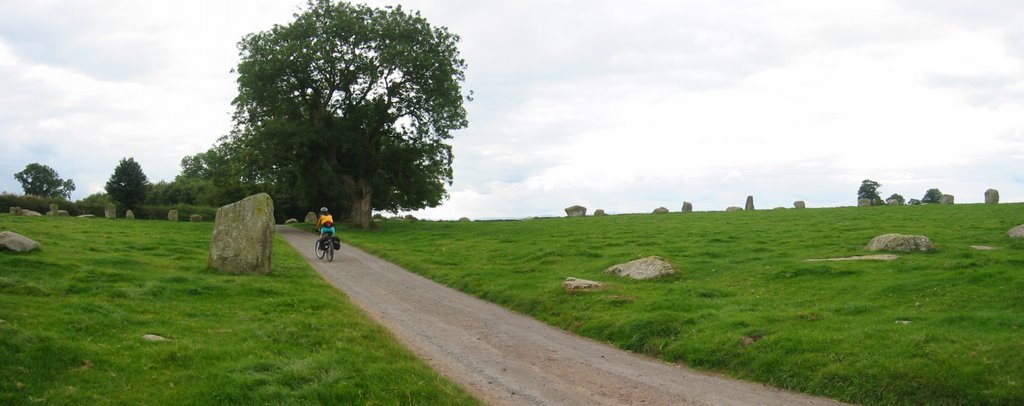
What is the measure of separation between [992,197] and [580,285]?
4748 centimetres

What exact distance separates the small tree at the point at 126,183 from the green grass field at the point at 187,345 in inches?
2304

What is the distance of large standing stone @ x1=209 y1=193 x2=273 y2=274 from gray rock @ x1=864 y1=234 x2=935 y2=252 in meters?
20.5

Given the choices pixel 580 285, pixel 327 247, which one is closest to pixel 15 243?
pixel 327 247

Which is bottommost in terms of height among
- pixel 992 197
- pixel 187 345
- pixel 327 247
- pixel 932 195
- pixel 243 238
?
pixel 187 345

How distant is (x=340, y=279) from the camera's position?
24.8m

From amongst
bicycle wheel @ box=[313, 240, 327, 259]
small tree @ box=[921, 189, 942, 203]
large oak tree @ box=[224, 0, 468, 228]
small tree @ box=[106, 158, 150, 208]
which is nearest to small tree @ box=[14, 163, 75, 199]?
small tree @ box=[106, 158, 150, 208]

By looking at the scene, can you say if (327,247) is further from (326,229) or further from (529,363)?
(529,363)

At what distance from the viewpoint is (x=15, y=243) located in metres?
20.8

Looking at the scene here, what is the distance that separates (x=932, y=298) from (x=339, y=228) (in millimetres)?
43762

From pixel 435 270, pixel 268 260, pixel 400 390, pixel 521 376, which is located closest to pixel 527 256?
pixel 435 270

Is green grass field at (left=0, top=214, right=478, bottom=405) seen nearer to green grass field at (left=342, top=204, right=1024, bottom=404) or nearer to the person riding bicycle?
green grass field at (left=342, top=204, right=1024, bottom=404)

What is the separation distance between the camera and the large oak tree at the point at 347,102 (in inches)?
1971

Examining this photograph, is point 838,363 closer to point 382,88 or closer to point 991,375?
point 991,375

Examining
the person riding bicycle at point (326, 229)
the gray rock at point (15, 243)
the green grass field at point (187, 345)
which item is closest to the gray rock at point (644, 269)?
the green grass field at point (187, 345)
